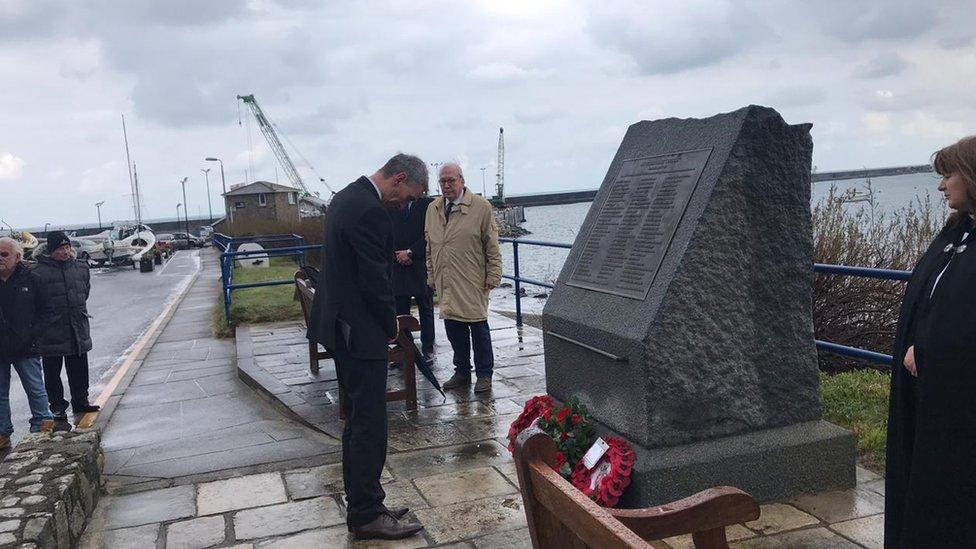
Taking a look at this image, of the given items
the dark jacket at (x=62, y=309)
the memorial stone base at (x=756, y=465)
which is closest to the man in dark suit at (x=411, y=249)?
the dark jacket at (x=62, y=309)

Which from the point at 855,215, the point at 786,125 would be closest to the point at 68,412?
the point at 786,125

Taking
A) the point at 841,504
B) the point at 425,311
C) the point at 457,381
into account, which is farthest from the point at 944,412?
the point at 425,311

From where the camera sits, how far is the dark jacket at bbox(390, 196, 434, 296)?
779 cm

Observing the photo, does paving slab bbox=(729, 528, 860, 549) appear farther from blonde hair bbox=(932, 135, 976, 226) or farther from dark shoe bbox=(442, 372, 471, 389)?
dark shoe bbox=(442, 372, 471, 389)

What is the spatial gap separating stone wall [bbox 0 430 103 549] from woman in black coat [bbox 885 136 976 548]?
11.6 feet

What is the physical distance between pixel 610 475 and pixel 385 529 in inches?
43.6

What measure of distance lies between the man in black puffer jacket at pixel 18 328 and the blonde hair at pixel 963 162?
6588 millimetres

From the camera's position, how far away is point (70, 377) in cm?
752

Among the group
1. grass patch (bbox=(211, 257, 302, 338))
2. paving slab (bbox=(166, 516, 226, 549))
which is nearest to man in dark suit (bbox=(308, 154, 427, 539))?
paving slab (bbox=(166, 516, 226, 549))

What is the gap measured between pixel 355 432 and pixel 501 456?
134cm

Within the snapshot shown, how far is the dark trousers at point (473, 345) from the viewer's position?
22.9ft

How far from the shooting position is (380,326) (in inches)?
165

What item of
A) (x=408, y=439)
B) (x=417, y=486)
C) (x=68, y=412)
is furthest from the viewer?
(x=68, y=412)

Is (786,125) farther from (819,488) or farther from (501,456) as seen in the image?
(501,456)
